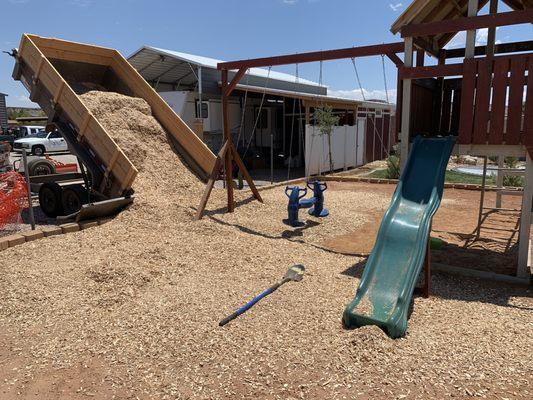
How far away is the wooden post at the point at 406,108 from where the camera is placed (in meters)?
6.14

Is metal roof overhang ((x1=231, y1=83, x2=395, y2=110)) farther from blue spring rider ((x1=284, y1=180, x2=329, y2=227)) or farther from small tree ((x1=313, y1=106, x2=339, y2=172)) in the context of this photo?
blue spring rider ((x1=284, y1=180, x2=329, y2=227))

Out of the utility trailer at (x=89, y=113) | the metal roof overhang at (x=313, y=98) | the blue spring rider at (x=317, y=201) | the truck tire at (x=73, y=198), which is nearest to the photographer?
the utility trailer at (x=89, y=113)

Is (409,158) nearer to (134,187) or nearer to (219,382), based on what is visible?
(219,382)

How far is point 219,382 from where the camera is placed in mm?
3381

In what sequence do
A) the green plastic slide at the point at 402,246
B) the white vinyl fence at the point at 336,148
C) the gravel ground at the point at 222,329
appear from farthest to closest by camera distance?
the white vinyl fence at the point at 336,148 → the green plastic slide at the point at 402,246 → the gravel ground at the point at 222,329

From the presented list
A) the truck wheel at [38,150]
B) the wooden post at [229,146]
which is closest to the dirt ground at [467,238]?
the wooden post at [229,146]

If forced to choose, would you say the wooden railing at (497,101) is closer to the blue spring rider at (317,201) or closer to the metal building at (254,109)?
the blue spring rider at (317,201)

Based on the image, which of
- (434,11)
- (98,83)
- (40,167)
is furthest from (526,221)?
(40,167)

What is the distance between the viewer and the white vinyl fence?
17266 mm

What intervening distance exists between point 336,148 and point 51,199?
1303cm

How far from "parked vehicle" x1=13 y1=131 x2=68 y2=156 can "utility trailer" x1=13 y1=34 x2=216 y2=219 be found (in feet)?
62.3

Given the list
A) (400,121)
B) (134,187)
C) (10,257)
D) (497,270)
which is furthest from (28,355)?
(497,270)

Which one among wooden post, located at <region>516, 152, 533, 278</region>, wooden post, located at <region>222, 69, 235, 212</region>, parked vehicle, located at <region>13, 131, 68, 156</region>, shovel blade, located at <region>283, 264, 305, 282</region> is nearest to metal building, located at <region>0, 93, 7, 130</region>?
parked vehicle, located at <region>13, 131, 68, 156</region>

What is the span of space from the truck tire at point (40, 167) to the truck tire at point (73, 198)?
117 inches
